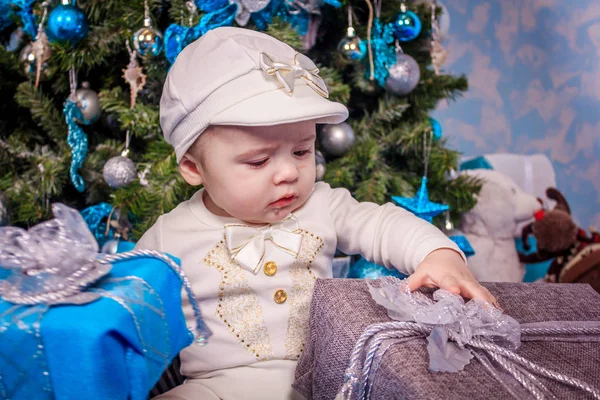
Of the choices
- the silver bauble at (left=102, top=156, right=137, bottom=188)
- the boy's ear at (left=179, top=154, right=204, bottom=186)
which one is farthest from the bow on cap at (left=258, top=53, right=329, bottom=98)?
the silver bauble at (left=102, top=156, right=137, bottom=188)

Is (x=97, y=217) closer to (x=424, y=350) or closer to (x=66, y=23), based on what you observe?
(x=66, y=23)

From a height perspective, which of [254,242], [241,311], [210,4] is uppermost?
[210,4]

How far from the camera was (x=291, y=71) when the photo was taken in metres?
0.83

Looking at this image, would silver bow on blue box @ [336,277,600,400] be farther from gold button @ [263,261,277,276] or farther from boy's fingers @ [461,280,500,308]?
gold button @ [263,261,277,276]

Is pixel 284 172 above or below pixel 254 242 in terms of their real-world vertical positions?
above

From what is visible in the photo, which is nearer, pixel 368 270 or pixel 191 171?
pixel 191 171

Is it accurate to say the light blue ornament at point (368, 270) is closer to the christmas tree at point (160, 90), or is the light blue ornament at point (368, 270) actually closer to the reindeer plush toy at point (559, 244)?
the christmas tree at point (160, 90)

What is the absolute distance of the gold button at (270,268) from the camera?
0.91 m

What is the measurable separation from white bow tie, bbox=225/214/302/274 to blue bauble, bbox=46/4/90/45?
747mm

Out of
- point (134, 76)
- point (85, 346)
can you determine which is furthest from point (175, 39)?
point (85, 346)

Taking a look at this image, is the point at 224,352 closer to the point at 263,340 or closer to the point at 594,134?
the point at 263,340

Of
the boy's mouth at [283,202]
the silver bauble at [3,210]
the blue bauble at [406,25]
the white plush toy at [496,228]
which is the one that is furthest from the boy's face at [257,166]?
the white plush toy at [496,228]

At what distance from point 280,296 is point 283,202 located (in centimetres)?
16

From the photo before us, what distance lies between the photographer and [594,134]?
8.59 feet
